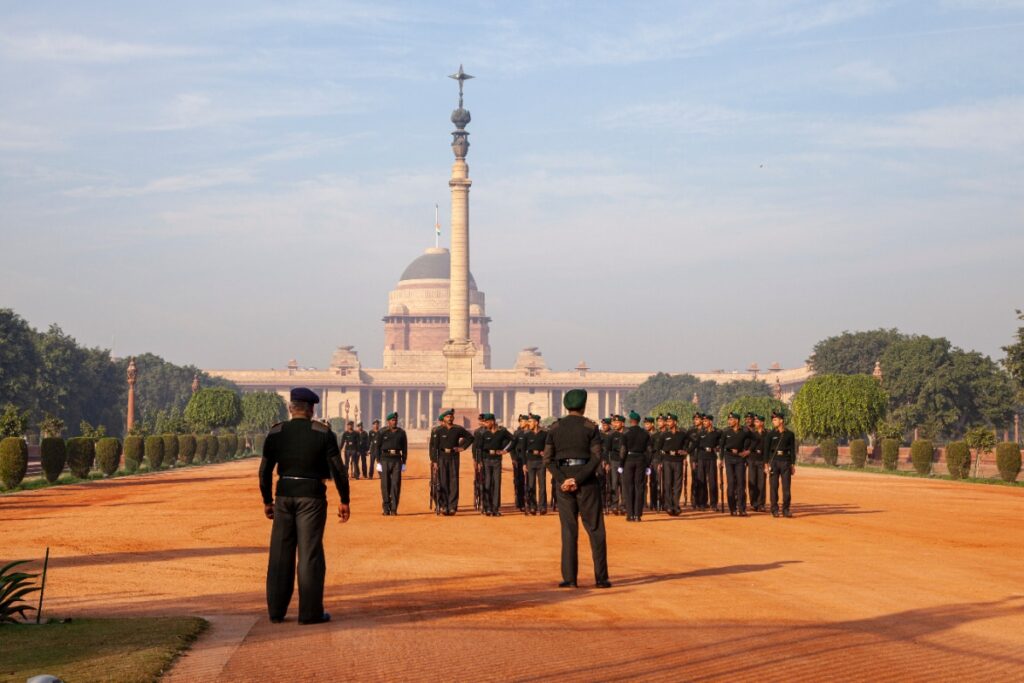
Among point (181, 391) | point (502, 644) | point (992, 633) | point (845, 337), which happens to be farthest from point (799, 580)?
point (181, 391)

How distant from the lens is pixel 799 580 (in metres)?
14.9

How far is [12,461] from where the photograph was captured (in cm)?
3619

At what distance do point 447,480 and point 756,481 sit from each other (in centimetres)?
610

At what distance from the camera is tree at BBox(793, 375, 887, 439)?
75750mm

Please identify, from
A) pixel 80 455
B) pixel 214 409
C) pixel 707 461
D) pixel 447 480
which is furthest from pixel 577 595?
pixel 214 409

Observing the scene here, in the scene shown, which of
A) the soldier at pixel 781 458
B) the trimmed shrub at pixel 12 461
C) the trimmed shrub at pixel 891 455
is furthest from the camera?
the trimmed shrub at pixel 891 455

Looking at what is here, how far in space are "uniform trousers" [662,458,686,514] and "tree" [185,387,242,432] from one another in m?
68.9

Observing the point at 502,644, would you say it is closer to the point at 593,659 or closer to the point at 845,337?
the point at 593,659

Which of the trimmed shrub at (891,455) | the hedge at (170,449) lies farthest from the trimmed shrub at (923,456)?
the hedge at (170,449)

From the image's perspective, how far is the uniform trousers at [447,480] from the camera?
87.0 ft

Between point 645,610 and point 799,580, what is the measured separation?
3.16 meters

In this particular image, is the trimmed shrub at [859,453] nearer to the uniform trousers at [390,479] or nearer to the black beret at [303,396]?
the uniform trousers at [390,479]

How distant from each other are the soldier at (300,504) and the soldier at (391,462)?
47.0 ft

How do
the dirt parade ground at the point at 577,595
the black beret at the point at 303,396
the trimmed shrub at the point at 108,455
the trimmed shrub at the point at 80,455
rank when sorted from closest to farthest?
the dirt parade ground at the point at 577,595 → the black beret at the point at 303,396 → the trimmed shrub at the point at 80,455 → the trimmed shrub at the point at 108,455
